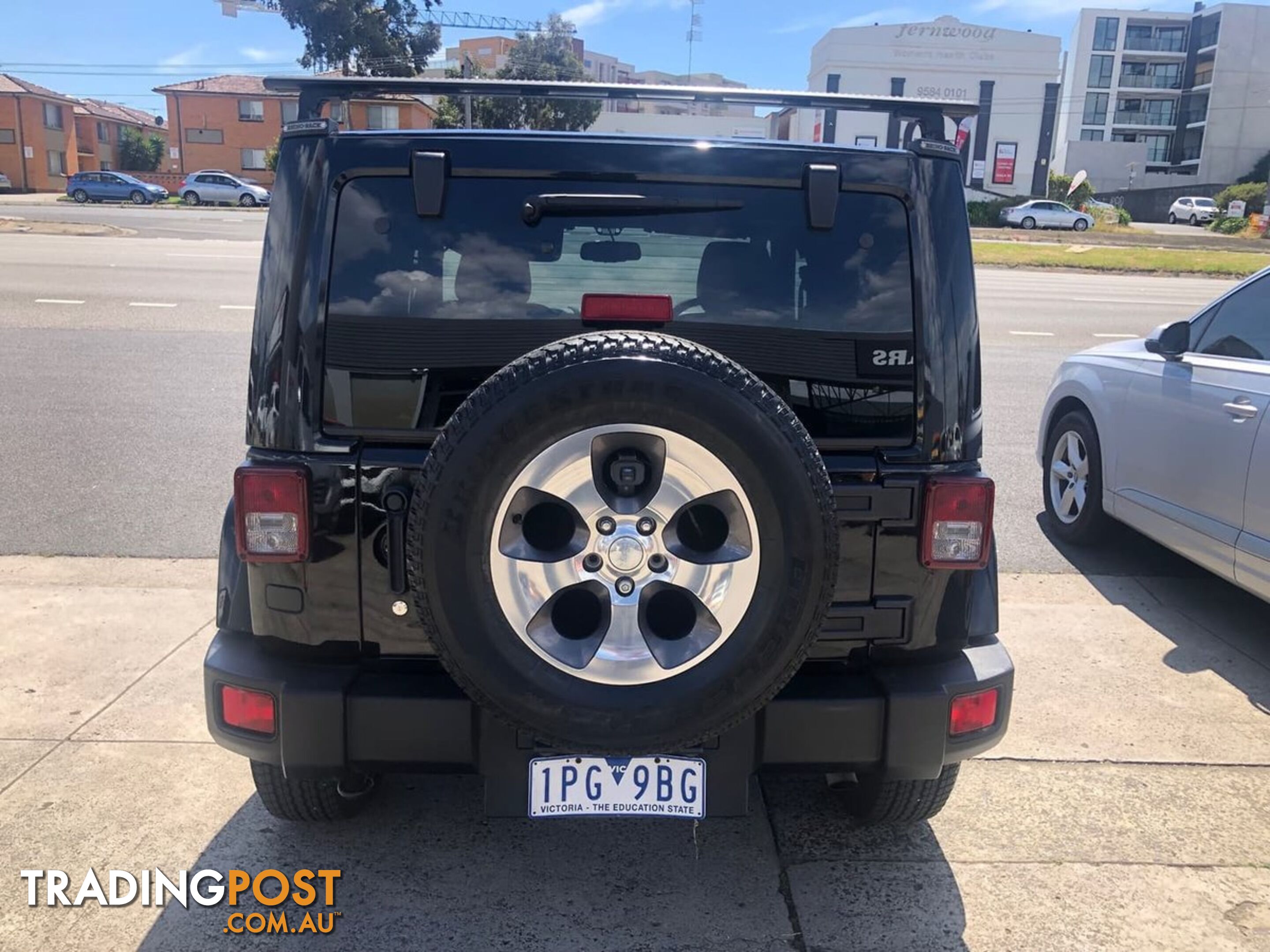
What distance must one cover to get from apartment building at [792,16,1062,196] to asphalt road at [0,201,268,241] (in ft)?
131

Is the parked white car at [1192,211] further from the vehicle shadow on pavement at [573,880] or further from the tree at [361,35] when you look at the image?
the vehicle shadow on pavement at [573,880]

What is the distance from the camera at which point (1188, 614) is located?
5285mm

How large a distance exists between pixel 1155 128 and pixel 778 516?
323ft

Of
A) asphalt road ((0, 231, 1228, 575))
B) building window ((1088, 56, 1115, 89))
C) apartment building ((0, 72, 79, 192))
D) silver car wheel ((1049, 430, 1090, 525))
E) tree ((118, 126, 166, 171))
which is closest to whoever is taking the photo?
silver car wheel ((1049, 430, 1090, 525))

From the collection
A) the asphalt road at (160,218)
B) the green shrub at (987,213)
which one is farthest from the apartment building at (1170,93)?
the asphalt road at (160,218)

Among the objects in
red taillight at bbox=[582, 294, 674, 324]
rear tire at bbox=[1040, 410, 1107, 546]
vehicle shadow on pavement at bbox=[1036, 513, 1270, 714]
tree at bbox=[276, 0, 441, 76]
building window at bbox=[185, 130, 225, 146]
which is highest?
tree at bbox=[276, 0, 441, 76]

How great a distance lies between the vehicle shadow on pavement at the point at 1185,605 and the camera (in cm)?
469

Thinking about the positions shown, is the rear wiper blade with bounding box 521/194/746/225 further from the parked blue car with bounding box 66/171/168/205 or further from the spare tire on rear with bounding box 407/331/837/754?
the parked blue car with bounding box 66/171/168/205

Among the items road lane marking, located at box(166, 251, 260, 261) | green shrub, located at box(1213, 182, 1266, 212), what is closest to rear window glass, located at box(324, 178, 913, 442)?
road lane marking, located at box(166, 251, 260, 261)

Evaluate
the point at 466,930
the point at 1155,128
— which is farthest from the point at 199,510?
the point at 1155,128

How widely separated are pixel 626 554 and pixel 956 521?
888mm

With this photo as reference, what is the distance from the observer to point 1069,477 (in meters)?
6.23

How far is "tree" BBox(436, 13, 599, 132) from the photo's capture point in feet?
148

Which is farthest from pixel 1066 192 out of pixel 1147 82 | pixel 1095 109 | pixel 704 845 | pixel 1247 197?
pixel 704 845
